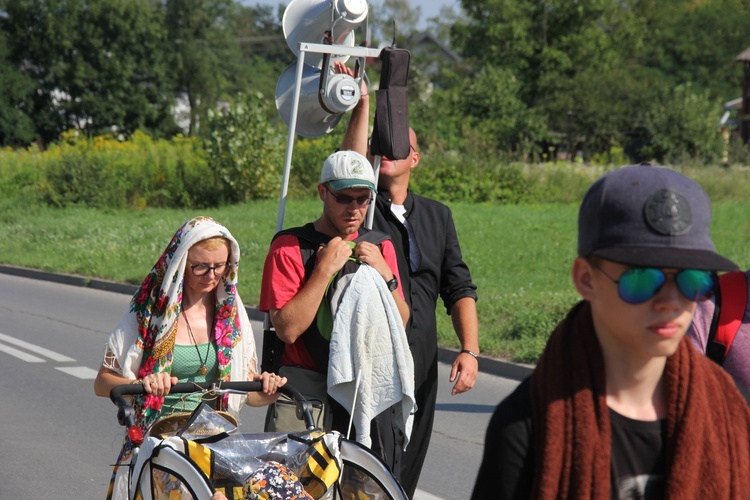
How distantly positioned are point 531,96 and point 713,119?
12.7m

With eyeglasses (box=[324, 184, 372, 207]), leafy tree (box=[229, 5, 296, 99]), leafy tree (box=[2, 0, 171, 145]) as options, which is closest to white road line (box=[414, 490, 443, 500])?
eyeglasses (box=[324, 184, 372, 207])

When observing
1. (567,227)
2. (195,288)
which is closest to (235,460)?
(195,288)

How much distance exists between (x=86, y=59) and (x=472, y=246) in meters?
48.3

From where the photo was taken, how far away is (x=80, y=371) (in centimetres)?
997

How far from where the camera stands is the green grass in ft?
37.7

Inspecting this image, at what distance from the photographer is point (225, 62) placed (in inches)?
2771

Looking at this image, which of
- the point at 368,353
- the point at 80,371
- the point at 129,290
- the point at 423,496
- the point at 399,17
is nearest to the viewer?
the point at 368,353

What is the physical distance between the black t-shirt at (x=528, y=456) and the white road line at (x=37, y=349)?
914cm

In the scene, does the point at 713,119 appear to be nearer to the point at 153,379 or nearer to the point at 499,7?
the point at 499,7

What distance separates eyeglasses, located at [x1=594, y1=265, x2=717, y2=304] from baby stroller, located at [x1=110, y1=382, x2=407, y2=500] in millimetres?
1543

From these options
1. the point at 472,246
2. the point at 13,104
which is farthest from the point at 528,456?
the point at 13,104

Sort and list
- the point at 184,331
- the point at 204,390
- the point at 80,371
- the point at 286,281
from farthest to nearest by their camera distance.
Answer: the point at 80,371 → the point at 184,331 → the point at 286,281 → the point at 204,390

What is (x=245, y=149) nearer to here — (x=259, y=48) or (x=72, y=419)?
(x=72, y=419)

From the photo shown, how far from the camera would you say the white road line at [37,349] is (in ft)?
34.7
